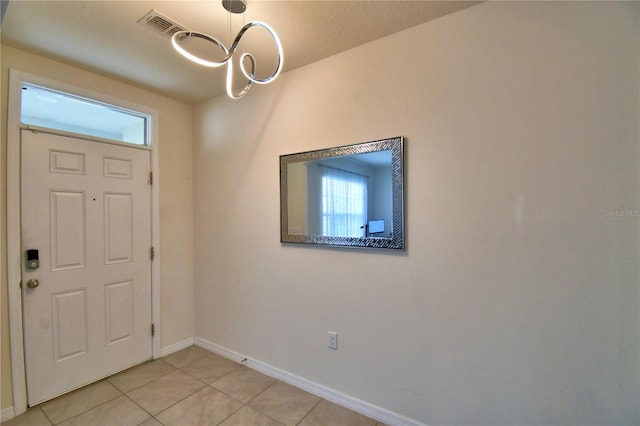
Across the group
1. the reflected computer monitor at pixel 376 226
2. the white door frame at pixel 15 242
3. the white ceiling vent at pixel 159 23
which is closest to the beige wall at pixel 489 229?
the reflected computer monitor at pixel 376 226

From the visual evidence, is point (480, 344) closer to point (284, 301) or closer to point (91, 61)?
point (284, 301)

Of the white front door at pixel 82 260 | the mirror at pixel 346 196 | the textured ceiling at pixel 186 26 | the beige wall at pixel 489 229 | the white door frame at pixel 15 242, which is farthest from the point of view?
the white front door at pixel 82 260

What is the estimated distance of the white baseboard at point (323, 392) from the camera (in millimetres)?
1815

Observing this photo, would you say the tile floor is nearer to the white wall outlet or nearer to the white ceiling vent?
the white wall outlet

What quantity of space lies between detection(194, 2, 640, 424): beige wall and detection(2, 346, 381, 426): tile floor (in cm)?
21

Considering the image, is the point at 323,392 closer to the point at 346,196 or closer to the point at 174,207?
the point at 346,196

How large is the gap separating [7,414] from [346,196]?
2701 mm

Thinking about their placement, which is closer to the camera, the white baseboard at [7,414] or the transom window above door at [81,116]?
the white baseboard at [7,414]

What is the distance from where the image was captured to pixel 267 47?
195 cm

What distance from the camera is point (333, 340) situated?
6.81 feet

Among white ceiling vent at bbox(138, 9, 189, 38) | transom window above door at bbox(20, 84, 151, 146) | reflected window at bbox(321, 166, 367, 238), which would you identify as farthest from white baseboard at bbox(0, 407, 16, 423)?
white ceiling vent at bbox(138, 9, 189, 38)

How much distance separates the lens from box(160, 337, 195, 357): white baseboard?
2.75 metres

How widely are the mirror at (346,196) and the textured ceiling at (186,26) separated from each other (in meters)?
0.70

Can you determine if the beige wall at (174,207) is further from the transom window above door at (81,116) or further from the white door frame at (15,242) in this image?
the white door frame at (15,242)
